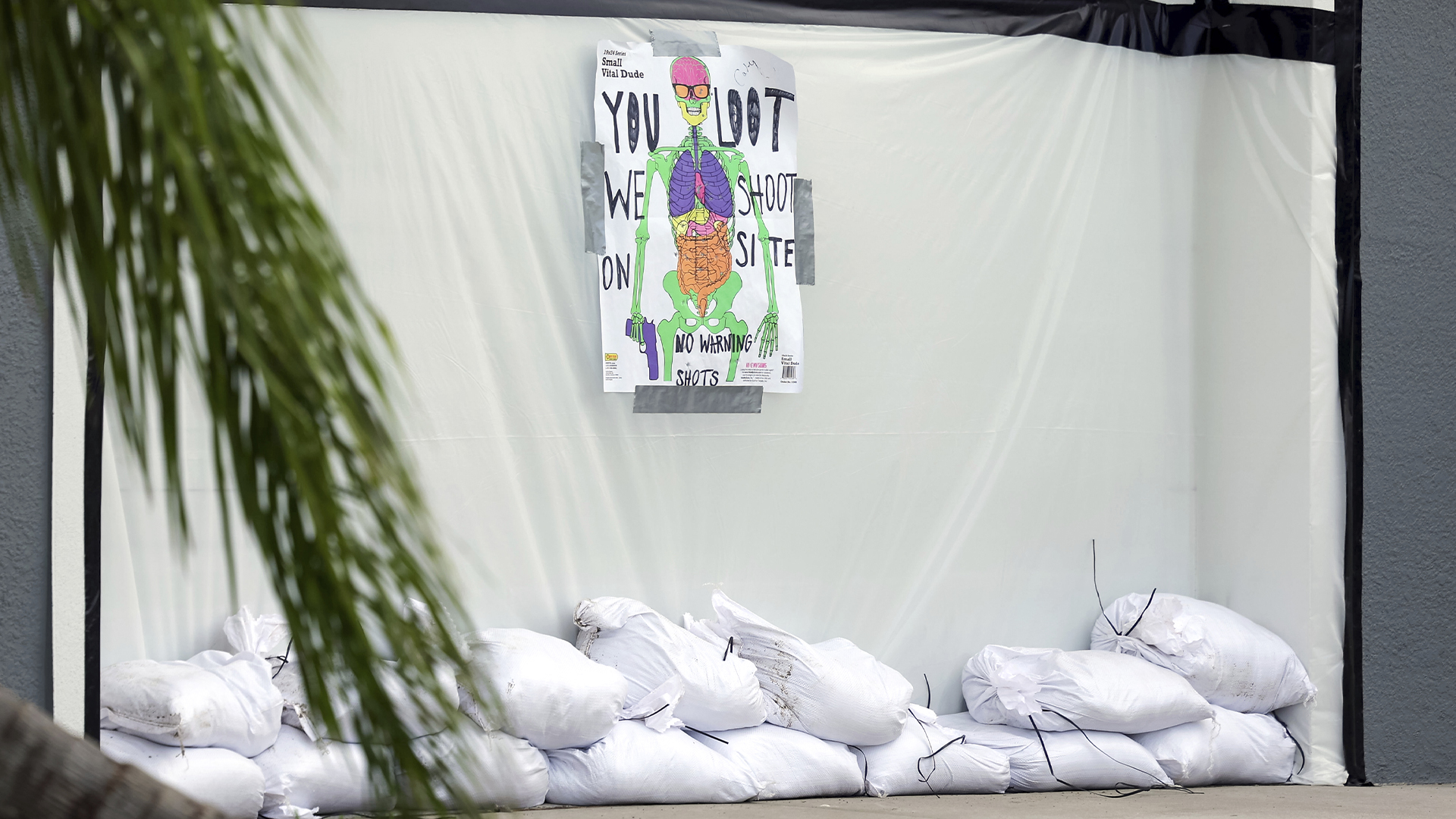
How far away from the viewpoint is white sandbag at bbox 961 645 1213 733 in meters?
2.89

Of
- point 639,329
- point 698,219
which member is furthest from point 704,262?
point 639,329

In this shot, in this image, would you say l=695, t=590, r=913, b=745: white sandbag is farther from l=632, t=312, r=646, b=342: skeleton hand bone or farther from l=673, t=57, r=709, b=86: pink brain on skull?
l=673, t=57, r=709, b=86: pink brain on skull

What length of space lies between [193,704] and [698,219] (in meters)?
1.51

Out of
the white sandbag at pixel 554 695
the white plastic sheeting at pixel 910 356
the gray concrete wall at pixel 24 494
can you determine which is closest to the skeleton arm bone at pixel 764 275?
the white plastic sheeting at pixel 910 356

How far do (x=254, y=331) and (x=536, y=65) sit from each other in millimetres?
2603

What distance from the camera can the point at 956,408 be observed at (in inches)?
126

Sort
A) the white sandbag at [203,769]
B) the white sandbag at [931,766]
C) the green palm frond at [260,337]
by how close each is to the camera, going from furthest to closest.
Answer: the white sandbag at [931,766]
the white sandbag at [203,769]
the green palm frond at [260,337]

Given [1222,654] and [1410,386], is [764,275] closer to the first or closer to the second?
[1222,654]

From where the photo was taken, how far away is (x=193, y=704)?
2322 mm

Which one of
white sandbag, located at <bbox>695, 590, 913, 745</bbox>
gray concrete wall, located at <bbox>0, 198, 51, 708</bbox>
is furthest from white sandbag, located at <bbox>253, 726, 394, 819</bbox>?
white sandbag, located at <bbox>695, 590, 913, 745</bbox>

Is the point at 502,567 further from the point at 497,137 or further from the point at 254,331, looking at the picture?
the point at 254,331

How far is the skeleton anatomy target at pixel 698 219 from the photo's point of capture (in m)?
2.95

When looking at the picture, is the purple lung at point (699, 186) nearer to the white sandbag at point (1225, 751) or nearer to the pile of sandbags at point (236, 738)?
the pile of sandbags at point (236, 738)

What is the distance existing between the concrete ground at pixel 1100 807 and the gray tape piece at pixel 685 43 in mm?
1697
